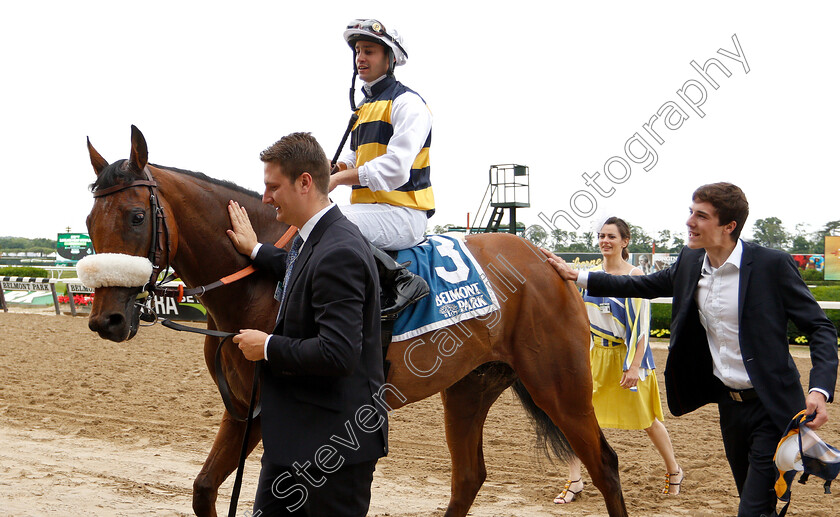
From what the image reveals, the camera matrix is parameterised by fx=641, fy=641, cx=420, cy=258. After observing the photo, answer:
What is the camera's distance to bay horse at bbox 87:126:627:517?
Answer: 262 centimetres

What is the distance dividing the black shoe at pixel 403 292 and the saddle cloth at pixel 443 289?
0.13 m

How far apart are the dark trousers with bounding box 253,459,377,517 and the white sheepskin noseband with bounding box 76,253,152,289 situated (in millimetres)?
992

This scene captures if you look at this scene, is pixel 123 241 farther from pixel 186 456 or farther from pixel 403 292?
pixel 186 456

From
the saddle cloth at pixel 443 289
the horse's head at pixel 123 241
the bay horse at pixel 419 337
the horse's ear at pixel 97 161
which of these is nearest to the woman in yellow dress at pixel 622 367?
the bay horse at pixel 419 337

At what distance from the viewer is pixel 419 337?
3.04 m

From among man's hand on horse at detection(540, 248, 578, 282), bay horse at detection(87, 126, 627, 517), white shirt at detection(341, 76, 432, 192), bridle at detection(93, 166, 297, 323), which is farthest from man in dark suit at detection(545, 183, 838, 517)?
bridle at detection(93, 166, 297, 323)

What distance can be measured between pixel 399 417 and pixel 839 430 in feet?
13.7

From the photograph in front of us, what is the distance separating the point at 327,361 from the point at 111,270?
3.96 feet

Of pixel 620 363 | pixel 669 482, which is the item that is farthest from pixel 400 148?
pixel 669 482

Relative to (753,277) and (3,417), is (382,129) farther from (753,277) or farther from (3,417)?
(3,417)

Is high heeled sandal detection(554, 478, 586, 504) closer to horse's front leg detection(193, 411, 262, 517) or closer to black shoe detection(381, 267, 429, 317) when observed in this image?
black shoe detection(381, 267, 429, 317)

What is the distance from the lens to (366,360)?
1.90 m

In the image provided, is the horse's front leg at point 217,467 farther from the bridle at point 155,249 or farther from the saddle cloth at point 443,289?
the saddle cloth at point 443,289

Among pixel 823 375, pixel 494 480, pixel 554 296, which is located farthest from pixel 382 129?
pixel 494 480
